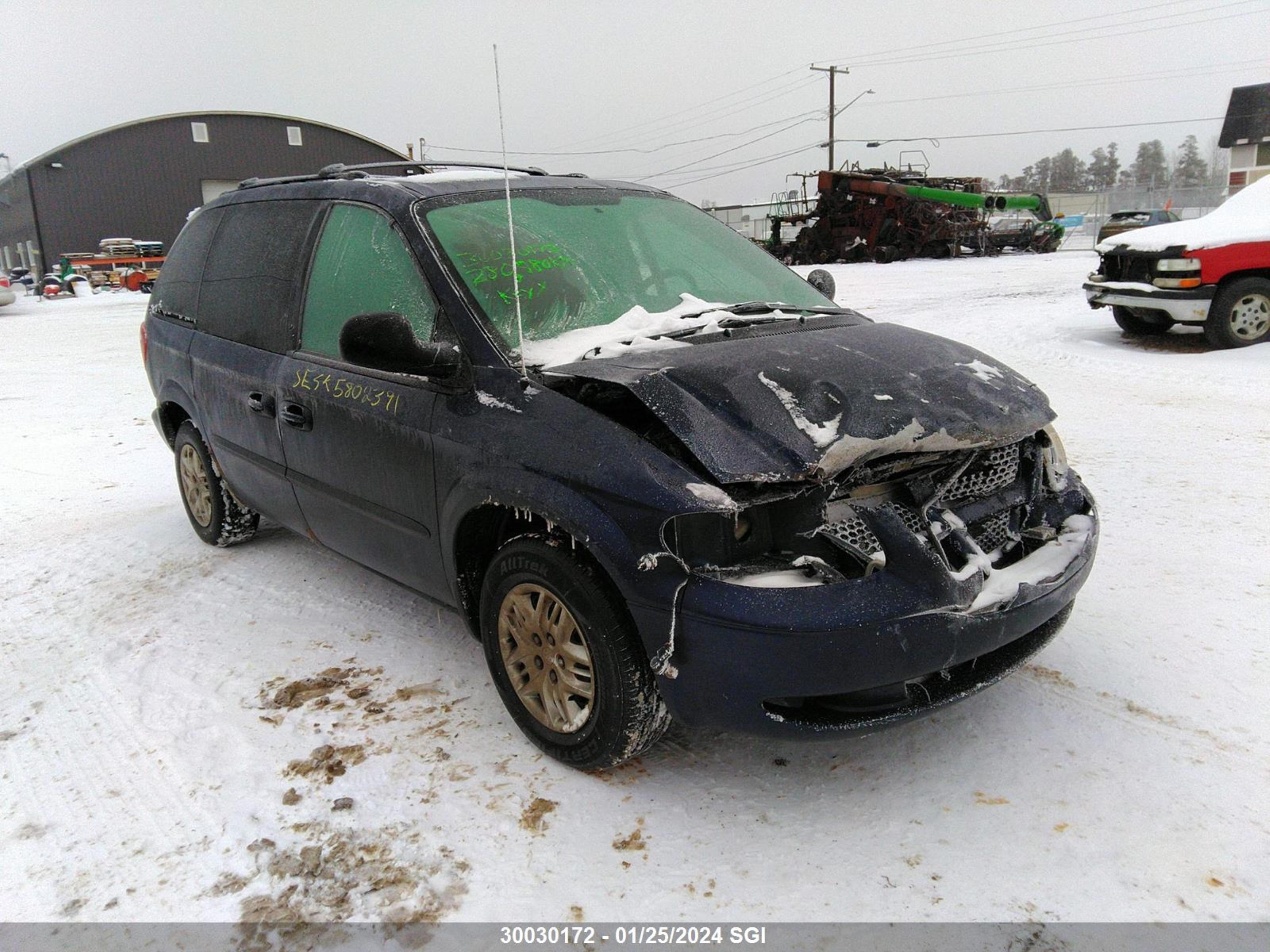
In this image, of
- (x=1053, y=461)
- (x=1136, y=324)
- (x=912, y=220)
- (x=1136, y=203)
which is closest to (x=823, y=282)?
(x=1053, y=461)

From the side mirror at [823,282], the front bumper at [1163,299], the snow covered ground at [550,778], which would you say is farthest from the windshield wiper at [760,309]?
the front bumper at [1163,299]

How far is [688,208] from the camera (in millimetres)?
4031

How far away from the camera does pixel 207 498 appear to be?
4691 millimetres

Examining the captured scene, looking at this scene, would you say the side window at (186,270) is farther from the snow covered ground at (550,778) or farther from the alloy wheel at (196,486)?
the snow covered ground at (550,778)

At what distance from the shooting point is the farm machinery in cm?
2573

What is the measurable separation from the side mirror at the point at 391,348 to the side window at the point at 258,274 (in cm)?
106

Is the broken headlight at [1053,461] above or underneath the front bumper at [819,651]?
above

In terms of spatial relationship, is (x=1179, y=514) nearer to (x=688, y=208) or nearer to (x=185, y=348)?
(x=688, y=208)

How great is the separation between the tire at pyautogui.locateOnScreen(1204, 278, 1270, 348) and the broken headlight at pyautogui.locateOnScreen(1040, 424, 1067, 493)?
7.15 meters

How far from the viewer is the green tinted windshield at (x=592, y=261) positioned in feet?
9.66

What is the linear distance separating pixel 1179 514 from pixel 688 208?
2.94 meters

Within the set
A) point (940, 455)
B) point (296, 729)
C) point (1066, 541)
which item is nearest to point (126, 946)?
point (296, 729)

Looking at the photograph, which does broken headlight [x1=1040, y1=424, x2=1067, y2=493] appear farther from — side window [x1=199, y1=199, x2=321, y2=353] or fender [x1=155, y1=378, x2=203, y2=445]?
fender [x1=155, y1=378, x2=203, y2=445]

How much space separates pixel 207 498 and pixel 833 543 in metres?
3.69
